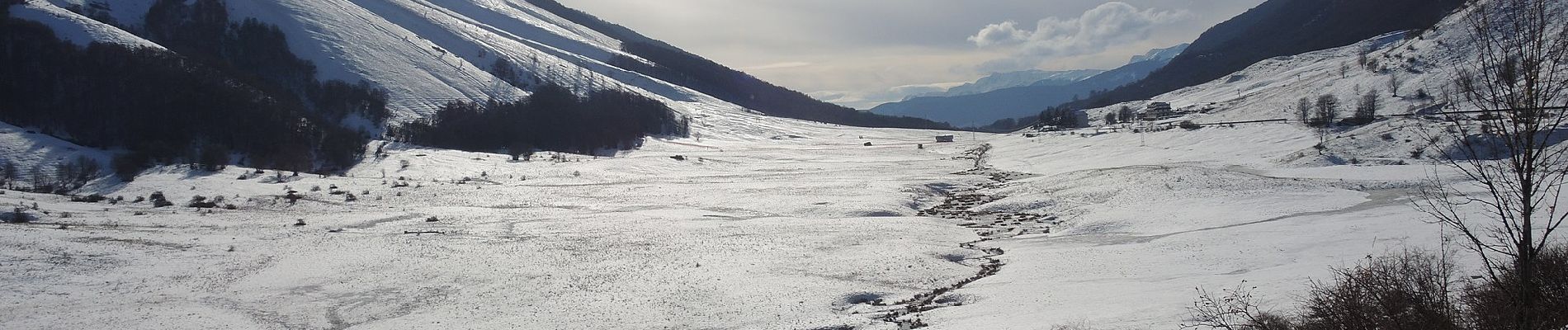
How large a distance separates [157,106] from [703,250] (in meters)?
94.3

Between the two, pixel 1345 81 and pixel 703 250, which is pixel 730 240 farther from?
pixel 1345 81

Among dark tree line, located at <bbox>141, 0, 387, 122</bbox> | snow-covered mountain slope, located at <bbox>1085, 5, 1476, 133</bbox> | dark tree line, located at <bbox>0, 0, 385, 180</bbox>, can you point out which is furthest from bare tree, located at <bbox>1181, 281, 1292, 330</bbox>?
dark tree line, located at <bbox>141, 0, 387, 122</bbox>

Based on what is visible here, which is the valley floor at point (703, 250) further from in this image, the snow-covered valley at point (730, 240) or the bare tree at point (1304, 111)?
the bare tree at point (1304, 111)

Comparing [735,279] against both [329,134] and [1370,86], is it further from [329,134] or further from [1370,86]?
[1370,86]

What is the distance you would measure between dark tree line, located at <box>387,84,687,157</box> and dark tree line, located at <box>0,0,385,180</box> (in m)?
12.9

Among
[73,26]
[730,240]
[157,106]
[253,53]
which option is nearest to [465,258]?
[730,240]

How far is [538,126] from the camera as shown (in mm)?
136750

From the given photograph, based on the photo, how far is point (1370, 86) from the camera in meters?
104

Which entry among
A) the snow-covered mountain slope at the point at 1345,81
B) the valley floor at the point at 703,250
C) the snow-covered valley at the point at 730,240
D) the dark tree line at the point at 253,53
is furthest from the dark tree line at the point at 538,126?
the snow-covered mountain slope at the point at 1345,81

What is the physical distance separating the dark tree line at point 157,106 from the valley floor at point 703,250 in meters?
31.6

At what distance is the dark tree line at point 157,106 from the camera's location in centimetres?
8381

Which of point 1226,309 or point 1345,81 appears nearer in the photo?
point 1226,309

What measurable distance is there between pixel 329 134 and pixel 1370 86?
491ft

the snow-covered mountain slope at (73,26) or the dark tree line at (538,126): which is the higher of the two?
the snow-covered mountain slope at (73,26)
